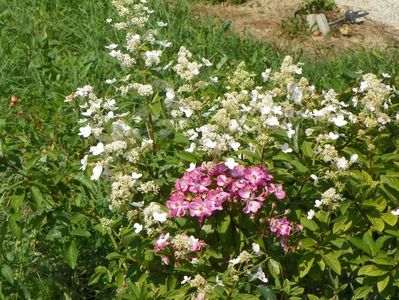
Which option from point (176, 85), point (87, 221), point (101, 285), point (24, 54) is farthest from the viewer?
point (24, 54)

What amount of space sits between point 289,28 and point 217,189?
3974 mm

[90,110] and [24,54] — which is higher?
[90,110]

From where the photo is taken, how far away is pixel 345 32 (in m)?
6.36

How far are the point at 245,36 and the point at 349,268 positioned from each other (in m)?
3.41

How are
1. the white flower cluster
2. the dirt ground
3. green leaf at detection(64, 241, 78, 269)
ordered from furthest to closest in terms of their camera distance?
the dirt ground
green leaf at detection(64, 241, 78, 269)
the white flower cluster

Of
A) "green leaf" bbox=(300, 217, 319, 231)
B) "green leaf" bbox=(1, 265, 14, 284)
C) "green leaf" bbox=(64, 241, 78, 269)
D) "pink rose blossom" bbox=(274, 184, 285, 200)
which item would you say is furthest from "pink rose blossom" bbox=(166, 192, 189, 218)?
"green leaf" bbox=(1, 265, 14, 284)

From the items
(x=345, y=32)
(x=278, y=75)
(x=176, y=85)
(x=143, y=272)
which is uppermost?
(x=278, y=75)

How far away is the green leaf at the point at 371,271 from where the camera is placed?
8.65 feet

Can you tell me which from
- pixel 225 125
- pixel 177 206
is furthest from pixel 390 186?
pixel 177 206

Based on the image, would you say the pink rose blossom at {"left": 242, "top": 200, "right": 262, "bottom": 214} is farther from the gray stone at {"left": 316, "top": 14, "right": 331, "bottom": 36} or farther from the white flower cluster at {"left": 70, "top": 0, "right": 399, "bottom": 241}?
the gray stone at {"left": 316, "top": 14, "right": 331, "bottom": 36}

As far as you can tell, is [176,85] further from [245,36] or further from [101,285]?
[101,285]

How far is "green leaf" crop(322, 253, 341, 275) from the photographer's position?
8.59ft

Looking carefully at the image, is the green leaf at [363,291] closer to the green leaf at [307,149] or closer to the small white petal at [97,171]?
the green leaf at [307,149]

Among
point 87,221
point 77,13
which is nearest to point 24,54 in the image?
point 77,13
